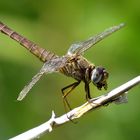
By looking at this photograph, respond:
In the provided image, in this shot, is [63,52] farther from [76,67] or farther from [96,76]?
[96,76]

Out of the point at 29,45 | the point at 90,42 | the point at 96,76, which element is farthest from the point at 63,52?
the point at 96,76

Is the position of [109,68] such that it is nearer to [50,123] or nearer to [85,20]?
[85,20]

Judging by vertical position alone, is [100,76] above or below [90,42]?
below

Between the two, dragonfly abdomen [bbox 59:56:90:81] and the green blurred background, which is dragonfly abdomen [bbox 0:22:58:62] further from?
dragonfly abdomen [bbox 59:56:90:81]

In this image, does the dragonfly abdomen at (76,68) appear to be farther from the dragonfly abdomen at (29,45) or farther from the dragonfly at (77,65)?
the dragonfly abdomen at (29,45)

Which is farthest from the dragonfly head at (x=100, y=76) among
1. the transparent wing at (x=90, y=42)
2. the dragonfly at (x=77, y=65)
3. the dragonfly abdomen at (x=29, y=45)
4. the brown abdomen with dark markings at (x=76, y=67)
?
the dragonfly abdomen at (x=29, y=45)

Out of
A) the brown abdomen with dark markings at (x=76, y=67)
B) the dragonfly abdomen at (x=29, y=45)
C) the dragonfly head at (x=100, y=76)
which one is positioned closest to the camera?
the dragonfly head at (x=100, y=76)
